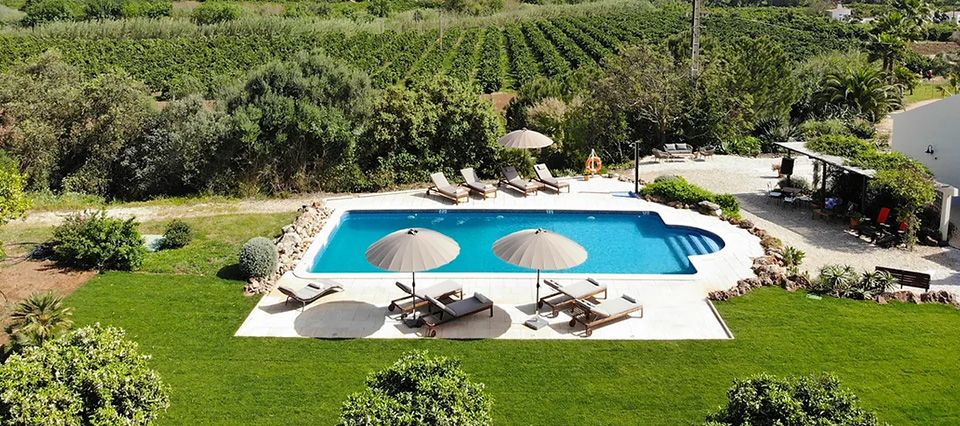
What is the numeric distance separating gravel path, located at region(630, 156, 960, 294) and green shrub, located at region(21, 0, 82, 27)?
7657 centimetres

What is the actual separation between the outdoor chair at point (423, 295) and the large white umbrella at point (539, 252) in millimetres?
1404

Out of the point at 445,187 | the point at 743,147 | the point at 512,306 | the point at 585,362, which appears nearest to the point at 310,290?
the point at 512,306

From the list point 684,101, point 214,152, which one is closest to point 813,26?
point 684,101

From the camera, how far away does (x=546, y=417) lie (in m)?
10.4

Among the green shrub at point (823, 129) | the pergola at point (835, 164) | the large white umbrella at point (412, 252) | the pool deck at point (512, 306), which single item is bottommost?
the pool deck at point (512, 306)

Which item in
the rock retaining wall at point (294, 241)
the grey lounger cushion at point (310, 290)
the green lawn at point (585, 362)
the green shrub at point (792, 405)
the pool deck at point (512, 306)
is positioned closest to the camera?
the green shrub at point (792, 405)

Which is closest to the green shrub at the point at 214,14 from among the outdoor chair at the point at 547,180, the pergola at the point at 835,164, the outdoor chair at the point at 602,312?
the outdoor chair at the point at 547,180

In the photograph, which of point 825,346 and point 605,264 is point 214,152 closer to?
point 605,264

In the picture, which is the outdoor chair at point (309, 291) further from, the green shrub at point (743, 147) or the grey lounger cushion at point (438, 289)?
the green shrub at point (743, 147)

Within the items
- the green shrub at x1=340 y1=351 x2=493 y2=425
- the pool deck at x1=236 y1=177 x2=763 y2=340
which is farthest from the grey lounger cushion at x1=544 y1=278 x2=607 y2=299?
the green shrub at x1=340 y1=351 x2=493 y2=425

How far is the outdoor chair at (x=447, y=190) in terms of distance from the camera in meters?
20.7

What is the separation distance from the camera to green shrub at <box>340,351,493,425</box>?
24.9 ft

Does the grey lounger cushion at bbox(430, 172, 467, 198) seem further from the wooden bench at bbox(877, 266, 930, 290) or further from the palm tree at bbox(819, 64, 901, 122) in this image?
the palm tree at bbox(819, 64, 901, 122)

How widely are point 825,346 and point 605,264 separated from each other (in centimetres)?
552
